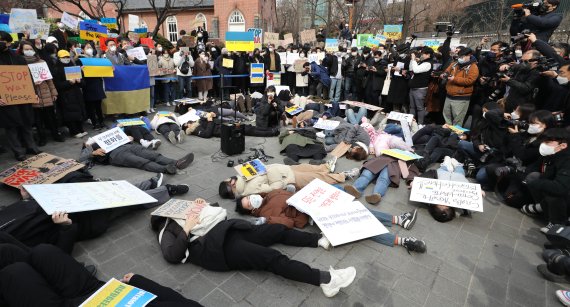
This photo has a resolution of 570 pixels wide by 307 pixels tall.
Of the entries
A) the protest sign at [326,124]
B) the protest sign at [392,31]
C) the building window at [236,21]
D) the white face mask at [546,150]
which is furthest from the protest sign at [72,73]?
the building window at [236,21]

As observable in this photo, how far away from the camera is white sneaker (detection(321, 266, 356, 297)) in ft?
10.1

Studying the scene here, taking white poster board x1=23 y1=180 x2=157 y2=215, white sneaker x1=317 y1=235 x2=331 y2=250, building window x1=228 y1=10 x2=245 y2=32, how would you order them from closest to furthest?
white poster board x1=23 y1=180 x2=157 y2=215
white sneaker x1=317 y1=235 x2=331 y2=250
building window x1=228 y1=10 x2=245 y2=32

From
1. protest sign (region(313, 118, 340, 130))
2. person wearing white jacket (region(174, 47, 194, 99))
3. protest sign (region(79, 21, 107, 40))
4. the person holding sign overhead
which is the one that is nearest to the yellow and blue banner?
the person holding sign overhead

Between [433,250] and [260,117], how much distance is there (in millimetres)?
6105

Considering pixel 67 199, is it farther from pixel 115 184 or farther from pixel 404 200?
pixel 404 200

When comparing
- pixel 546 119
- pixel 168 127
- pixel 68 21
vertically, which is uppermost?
pixel 68 21

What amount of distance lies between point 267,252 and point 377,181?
9.81 ft

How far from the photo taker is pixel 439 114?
9734 millimetres

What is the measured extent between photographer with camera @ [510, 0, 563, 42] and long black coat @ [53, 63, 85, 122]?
10919 millimetres

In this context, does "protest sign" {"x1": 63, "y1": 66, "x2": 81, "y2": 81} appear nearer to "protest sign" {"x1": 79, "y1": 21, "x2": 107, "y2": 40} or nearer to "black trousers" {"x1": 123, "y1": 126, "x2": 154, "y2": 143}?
"black trousers" {"x1": 123, "y1": 126, "x2": 154, "y2": 143}

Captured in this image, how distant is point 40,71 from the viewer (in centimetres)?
650

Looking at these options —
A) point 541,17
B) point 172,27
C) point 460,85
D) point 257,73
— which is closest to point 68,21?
point 257,73

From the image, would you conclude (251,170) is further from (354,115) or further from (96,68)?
(96,68)

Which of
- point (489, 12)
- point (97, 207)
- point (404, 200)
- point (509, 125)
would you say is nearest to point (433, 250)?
point (404, 200)
